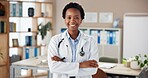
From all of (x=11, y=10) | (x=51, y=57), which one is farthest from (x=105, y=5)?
(x=51, y=57)

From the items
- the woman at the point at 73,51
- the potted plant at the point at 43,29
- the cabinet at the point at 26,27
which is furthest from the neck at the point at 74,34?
the potted plant at the point at 43,29

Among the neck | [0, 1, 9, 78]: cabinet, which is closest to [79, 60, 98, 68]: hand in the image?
the neck

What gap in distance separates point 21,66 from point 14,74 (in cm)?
21

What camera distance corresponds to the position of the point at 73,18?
78.7 inches

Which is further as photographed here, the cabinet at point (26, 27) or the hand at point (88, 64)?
the cabinet at point (26, 27)

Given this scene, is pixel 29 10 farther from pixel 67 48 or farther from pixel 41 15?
pixel 67 48

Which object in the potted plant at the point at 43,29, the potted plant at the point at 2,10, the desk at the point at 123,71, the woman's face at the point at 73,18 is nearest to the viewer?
the woman's face at the point at 73,18

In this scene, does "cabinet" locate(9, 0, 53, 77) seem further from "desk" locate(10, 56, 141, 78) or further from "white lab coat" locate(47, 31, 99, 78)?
"white lab coat" locate(47, 31, 99, 78)

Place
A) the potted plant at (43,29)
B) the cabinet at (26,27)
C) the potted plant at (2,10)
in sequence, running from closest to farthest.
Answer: the potted plant at (2,10), the cabinet at (26,27), the potted plant at (43,29)

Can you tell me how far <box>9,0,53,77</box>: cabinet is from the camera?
19.2 feet

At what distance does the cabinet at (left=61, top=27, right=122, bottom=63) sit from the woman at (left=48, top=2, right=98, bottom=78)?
155 inches

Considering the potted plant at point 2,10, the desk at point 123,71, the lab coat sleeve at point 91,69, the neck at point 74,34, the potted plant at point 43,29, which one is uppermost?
the potted plant at point 2,10

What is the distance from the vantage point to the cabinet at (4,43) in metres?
5.37

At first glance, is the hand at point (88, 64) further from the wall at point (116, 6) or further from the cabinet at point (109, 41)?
the wall at point (116, 6)
